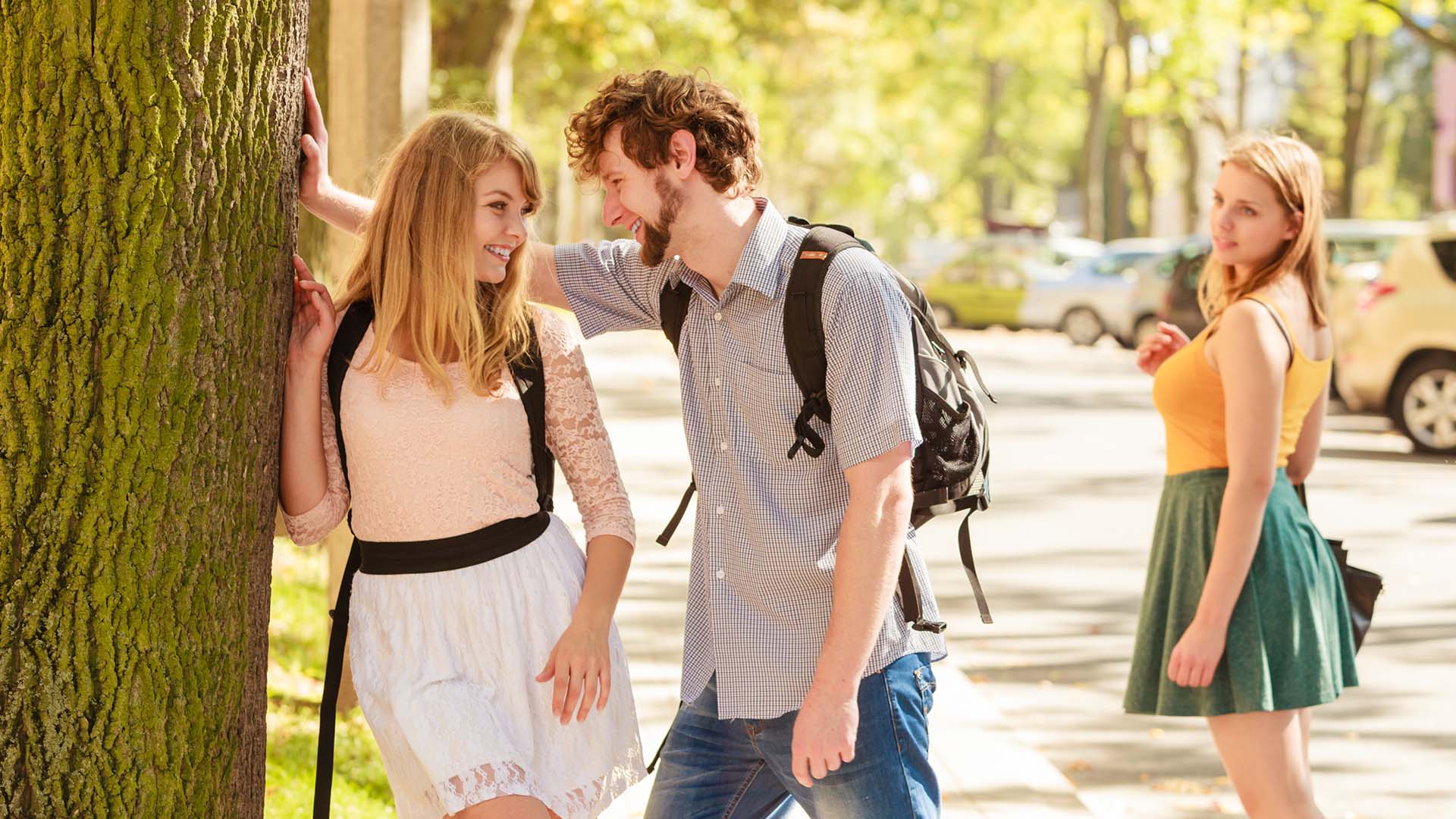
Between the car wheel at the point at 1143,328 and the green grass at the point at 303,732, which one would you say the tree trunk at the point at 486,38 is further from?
the car wheel at the point at 1143,328

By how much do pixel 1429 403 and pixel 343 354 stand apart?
12.8 m

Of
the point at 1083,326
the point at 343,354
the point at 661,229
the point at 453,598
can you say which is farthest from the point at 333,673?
the point at 1083,326

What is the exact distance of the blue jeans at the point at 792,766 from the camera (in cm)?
296

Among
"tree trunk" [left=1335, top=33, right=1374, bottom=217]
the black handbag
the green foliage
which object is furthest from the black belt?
"tree trunk" [left=1335, top=33, right=1374, bottom=217]

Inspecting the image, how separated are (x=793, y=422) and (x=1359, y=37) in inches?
1568

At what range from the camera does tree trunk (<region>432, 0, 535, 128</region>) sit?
12.4 m

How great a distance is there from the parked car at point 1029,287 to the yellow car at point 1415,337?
541 inches

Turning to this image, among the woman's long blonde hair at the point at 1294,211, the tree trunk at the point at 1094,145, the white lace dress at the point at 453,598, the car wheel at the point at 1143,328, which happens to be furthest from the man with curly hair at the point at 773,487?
the tree trunk at the point at 1094,145

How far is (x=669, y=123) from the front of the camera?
9.73 ft

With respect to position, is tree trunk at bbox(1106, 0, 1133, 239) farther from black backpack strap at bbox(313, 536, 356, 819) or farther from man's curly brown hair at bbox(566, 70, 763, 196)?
black backpack strap at bbox(313, 536, 356, 819)

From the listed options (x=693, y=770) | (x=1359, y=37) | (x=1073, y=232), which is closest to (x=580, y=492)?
(x=693, y=770)

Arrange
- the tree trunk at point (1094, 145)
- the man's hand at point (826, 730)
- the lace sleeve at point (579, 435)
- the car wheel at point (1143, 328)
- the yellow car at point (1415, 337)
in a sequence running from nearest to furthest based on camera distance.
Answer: the man's hand at point (826, 730) < the lace sleeve at point (579, 435) < the yellow car at point (1415, 337) < the car wheel at point (1143, 328) < the tree trunk at point (1094, 145)

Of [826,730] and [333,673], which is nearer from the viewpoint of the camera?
[826,730]

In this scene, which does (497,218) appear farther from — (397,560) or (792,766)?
(792,766)
